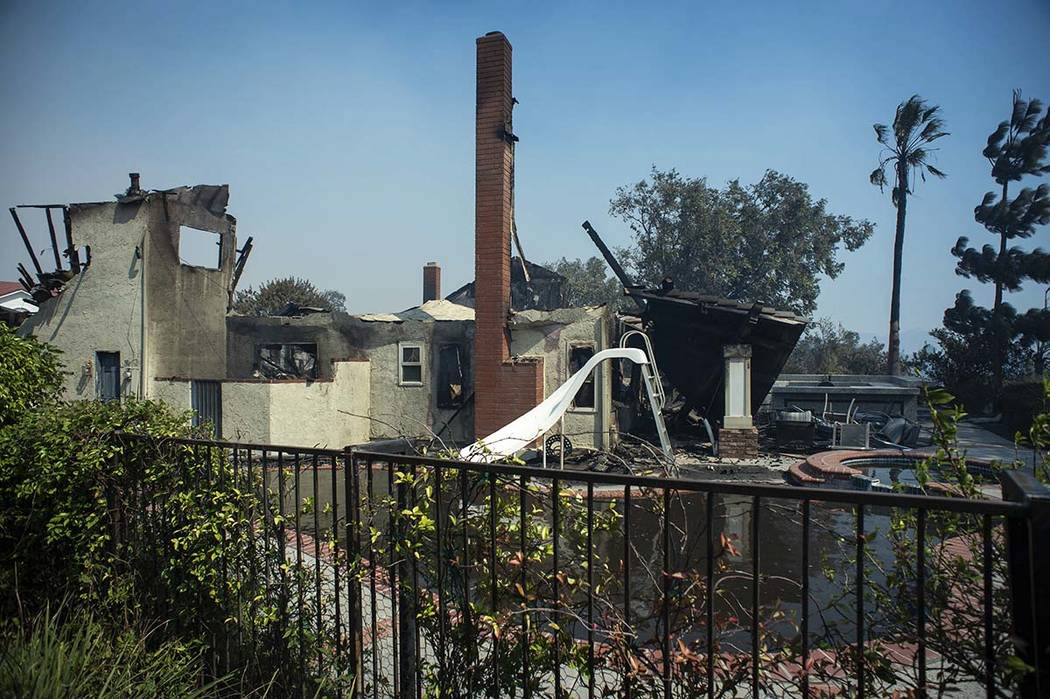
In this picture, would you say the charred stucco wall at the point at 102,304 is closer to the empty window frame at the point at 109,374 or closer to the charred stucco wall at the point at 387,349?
the empty window frame at the point at 109,374

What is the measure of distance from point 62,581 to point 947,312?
→ 30.8 meters

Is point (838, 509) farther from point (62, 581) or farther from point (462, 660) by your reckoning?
point (62, 581)

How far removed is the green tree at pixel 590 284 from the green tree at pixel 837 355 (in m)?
15.5

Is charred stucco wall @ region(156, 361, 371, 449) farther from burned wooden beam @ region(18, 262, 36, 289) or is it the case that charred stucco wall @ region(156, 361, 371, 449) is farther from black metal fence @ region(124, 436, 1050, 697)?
black metal fence @ region(124, 436, 1050, 697)

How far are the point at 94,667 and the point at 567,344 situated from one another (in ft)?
43.3

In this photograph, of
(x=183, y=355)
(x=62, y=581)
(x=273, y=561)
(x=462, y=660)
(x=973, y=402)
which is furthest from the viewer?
(x=973, y=402)

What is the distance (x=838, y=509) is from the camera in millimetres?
9891

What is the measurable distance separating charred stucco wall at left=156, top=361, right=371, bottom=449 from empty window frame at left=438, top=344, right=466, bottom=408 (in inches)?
83.5

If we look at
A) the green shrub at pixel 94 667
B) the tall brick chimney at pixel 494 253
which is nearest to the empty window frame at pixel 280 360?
the tall brick chimney at pixel 494 253

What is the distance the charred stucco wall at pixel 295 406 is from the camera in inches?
567

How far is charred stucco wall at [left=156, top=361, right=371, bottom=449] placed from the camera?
14.4 m

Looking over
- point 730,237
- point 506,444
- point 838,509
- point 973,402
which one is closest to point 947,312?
point 973,402

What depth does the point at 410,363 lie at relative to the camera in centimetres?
1731

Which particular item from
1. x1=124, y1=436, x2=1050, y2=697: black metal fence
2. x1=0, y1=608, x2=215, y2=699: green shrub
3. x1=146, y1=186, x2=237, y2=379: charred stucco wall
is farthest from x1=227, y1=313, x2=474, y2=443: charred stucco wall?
x1=0, y1=608, x2=215, y2=699: green shrub
